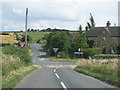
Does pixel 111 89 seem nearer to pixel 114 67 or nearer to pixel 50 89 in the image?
pixel 50 89

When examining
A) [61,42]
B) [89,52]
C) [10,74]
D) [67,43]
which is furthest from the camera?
[61,42]

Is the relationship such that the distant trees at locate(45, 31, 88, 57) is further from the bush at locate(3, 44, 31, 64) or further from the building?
the bush at locate(3, 44, 31, 64)

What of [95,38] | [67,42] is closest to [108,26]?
[95,38]

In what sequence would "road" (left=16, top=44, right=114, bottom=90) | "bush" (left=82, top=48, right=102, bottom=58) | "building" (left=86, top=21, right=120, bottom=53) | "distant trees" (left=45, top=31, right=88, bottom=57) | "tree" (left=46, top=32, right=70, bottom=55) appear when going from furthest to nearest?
"building" (left=86, top=21, right=120, bottom=53), "tree" (left=46, top=32, right=70, bottom=55), "distant trees" (left=45, top=31, right=88, bottom=57), "bush" (left=82, top=48, right=102, bottom=58), "road" (left=16, top=44, right=114, bottom=90)

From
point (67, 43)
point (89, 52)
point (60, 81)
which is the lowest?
point (89, 52)

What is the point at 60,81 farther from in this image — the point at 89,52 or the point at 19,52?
the point at 89,52

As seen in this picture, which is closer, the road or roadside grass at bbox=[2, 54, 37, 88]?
the road

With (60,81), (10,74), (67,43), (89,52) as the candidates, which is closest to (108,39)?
(67,43)

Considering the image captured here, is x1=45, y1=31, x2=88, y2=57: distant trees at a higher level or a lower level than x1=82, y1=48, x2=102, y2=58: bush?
higher

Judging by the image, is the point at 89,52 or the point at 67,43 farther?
the point at 67,43

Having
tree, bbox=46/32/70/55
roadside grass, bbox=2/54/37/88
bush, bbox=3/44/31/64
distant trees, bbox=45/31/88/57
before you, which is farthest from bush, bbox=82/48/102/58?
roadside grass, bbox=2/54/37/88

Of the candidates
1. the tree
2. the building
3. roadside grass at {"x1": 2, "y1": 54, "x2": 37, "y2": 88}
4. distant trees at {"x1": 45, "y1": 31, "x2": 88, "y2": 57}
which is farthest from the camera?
the building

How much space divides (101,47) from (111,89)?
67.5 meters

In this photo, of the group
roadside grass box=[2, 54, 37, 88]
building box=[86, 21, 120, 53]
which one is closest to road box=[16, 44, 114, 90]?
roadside grass box=[2, 54, 37, 88]
